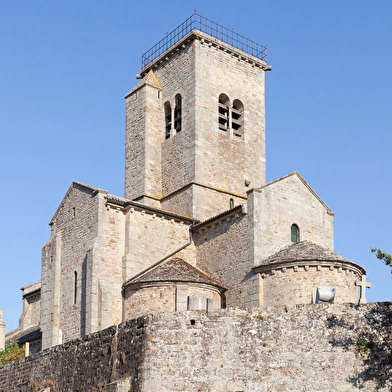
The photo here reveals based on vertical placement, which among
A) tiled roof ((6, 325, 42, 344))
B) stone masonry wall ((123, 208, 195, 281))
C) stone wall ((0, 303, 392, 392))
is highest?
stone masonry wall ((123, 208, 195, 281))

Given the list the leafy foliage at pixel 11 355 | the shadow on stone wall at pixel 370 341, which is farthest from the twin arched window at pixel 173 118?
the shadow on stone wall at pixel 370 341

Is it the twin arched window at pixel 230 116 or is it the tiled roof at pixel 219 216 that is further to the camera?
the twin arched window at pixel 230 116

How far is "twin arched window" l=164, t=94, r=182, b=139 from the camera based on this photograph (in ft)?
117

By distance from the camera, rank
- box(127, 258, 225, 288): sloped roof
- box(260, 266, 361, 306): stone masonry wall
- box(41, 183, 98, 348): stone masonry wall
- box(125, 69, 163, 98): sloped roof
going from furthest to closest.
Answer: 1. box(125, 69, 163, 98): sloped roof
2. box(41, 183, 98, 348): stone masonry wall
3. box(127, 258, 225, 288): sloped roof
4. box(260, 266, 361, 306): stone masonry wall

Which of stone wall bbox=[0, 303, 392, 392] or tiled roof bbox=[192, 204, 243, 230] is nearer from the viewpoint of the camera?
stone wall bbox=[0, 303, 392, 392]

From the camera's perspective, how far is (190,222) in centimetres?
3162

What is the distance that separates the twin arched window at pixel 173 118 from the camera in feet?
117

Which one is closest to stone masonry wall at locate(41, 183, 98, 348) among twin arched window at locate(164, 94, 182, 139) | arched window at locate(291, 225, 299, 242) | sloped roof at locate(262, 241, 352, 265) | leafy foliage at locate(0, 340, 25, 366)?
leafy foliage at locate(0, 340, 25, 366)

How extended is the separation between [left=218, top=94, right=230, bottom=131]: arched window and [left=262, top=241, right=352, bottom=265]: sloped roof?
10.3m

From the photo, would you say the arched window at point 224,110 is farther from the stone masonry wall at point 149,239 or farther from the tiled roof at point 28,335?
the tiled roof at point 28,335

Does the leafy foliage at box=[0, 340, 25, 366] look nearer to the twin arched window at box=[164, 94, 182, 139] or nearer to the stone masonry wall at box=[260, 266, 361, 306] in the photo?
the stone masonry wall at box=[260, 266, 361, 306]

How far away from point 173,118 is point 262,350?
25628 mm

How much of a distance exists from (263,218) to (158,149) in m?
9.93

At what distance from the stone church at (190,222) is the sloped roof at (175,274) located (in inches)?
2.5
